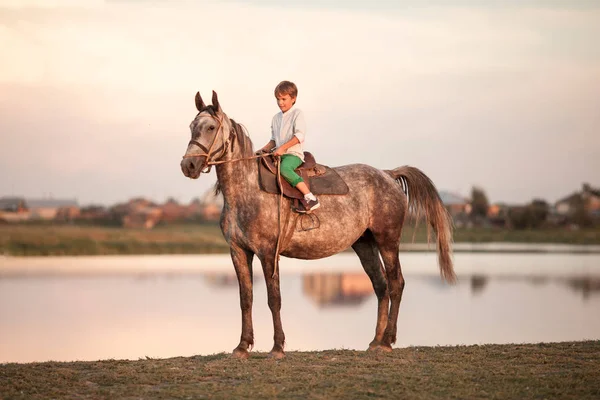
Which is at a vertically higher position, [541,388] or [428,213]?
[428,213]

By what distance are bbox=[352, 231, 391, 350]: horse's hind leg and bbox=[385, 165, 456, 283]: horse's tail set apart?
90 cm

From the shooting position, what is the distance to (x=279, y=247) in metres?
9.41

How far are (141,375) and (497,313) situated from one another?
12332mm

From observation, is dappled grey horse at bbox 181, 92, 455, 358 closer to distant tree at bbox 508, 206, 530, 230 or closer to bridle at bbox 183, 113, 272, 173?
bridle at bbox 183, 113, 272, 173

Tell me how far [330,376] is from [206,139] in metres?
2.87

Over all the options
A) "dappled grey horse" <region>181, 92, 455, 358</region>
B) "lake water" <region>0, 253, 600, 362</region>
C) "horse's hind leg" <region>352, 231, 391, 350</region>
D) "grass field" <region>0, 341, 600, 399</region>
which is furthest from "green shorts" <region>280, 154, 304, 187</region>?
"lake water" <region>0, 253, 600, 362</region>

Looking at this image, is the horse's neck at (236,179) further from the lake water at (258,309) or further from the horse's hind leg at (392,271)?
the lake water at (258,309)

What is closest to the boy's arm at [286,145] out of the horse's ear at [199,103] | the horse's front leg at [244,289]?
the horse's ear at [199,103]

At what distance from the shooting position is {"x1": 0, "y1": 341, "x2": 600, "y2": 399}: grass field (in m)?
7.35

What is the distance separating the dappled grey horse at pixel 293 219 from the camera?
9.12 m

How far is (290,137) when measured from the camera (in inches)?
370

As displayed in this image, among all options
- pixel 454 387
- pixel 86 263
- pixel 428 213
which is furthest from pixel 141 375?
pixel 86 263

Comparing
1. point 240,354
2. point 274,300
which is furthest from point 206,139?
point 240,354

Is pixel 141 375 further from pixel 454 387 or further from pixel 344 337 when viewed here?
pixel 344 337
